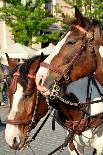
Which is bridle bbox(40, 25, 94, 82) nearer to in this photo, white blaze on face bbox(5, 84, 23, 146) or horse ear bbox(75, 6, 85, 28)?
horse ear bbox(75, 6, 85, 28)

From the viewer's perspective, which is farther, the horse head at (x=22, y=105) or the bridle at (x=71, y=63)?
the horse head at (x=22, y=105)

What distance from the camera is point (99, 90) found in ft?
16.1

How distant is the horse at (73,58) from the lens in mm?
4055

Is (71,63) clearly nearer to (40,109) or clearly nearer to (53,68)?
(53,68)

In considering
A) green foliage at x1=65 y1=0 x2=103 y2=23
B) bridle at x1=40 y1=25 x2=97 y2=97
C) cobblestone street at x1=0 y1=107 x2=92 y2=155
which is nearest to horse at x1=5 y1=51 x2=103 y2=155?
bridle at x1=40 y1=25 x2=97 y2=97

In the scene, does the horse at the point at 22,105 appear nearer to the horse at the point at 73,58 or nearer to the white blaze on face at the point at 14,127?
the white blaze on face at the point at 14,127

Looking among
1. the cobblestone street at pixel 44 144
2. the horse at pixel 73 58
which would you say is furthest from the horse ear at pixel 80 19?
the cobblestone street at pixel 44 144

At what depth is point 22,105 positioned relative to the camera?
4855 millimetres

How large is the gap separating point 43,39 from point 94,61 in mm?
21240

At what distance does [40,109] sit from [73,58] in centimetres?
122

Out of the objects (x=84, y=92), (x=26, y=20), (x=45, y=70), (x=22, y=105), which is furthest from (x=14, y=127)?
(x=26, y=20)

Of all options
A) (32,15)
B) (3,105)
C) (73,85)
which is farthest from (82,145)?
(32,15)

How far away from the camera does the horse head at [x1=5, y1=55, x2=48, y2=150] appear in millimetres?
4734

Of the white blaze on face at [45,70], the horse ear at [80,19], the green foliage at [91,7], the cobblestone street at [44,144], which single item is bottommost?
the cobblestone street at [44,144]
